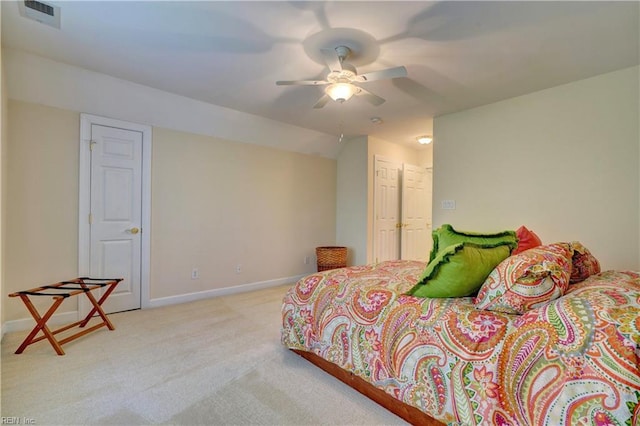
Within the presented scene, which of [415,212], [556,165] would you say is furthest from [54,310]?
[415,212]

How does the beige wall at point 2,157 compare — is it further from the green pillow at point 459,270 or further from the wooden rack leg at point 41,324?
the green pillow at point 459,270

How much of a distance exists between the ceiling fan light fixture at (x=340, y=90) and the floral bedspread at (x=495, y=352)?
151 cm

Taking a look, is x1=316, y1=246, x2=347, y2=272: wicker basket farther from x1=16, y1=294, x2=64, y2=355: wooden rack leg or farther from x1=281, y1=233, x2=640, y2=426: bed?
x1=16, y1=294, x2=64, y2=355: wooden rack leg

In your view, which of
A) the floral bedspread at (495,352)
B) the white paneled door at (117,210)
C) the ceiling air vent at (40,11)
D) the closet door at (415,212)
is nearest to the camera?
the floral bedspread at (495,352)

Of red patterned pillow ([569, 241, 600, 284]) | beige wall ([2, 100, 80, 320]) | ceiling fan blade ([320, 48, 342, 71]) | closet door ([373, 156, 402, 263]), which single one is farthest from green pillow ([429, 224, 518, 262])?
beige wall ([2, 100, 80, 320])

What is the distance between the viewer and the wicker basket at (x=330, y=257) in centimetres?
484

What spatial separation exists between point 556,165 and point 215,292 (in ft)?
14.2

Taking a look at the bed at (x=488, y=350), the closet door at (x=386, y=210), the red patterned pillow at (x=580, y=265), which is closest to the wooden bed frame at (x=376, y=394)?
the bed at (x=488, y=350)

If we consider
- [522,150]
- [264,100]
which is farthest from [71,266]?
[522,150]

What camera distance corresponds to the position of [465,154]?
3.84m

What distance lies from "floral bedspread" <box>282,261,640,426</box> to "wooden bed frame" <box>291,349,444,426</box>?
3.0 inches

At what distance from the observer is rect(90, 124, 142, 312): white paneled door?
3.16 meters

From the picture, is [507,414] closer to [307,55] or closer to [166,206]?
[307,55]

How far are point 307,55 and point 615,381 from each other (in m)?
2.65
